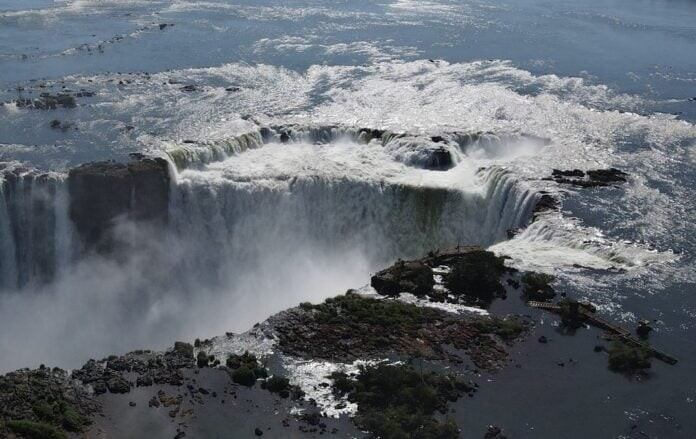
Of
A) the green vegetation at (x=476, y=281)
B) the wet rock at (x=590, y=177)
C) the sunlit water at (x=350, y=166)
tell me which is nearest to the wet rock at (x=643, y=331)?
the sunlit water at (x=350, y=166)

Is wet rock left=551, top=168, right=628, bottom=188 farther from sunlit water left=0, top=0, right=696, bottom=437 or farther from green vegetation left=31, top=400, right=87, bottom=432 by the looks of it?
green vegetation left=31, top=400, right=87, bottom=432

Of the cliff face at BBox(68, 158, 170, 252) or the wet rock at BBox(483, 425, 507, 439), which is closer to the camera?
the wet rock at BBox(483, 425, 507, 439)

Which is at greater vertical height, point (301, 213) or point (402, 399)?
point (402, 399)

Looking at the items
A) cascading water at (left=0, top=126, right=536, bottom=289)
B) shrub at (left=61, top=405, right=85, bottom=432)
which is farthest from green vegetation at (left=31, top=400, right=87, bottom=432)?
cascading water at (left=0, top=126, right=536, bottom=289)

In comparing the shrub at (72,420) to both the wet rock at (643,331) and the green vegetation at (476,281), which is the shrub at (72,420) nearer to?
the green vegetation at (476,281)

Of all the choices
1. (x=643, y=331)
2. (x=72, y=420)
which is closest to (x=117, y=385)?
(x=72, y=420)

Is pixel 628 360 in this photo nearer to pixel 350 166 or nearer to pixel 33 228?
pixel 350 166
